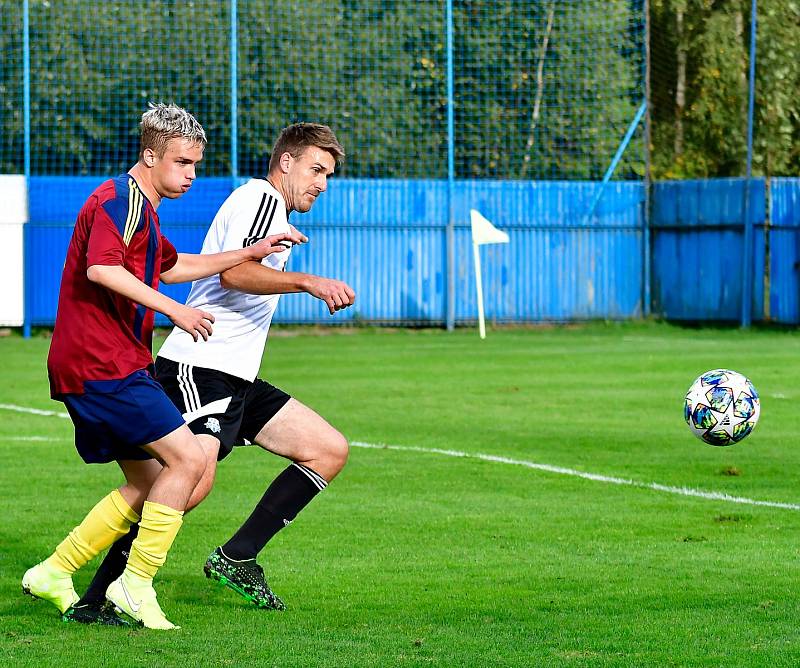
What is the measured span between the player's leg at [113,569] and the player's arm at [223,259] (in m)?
0.68

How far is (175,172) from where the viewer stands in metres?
6.05

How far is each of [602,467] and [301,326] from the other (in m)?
17.5

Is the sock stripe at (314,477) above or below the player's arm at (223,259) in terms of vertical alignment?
below

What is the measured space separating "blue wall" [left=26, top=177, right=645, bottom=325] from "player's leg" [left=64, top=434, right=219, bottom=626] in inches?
846

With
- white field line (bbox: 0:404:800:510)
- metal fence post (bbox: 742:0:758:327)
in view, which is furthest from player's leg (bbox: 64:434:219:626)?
metal fence post (bbox: 742:0:758:327)

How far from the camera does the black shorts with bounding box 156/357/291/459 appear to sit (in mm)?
6398

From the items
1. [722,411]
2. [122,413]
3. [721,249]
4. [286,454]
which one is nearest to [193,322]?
[122,413]

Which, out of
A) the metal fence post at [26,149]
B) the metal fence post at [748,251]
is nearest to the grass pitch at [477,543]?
the metal fence post at [748,251]

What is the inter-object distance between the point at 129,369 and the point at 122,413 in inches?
6.9

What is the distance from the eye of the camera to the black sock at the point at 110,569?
20.7 ft

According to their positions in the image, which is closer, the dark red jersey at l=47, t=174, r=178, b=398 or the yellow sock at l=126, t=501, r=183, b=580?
the dark red jersey at l=47, t=174, r=178, b=398

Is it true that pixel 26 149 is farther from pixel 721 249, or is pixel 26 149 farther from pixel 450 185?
pixel 721 249

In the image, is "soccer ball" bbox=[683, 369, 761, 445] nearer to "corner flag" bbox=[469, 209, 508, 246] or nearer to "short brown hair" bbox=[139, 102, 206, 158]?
"short brown hair" bbox=[139, 102, 206, 158]

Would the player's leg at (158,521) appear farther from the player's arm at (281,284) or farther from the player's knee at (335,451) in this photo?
the player's knee at (335,451)
